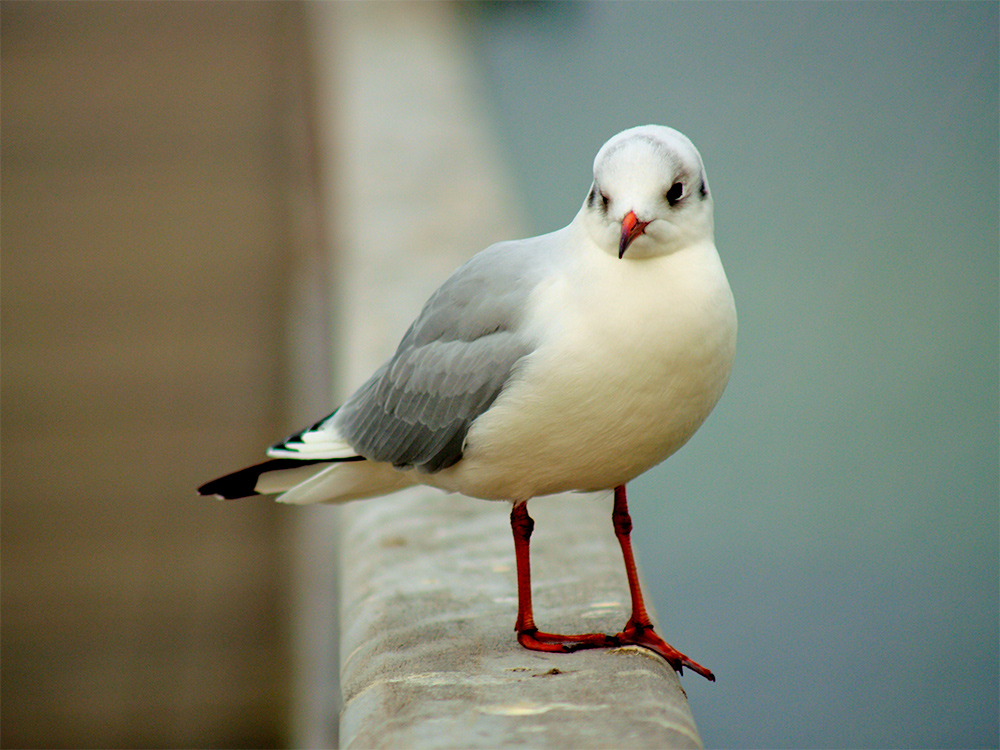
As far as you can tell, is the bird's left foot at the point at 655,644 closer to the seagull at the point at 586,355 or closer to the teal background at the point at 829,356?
the seagull at the point at 586,355

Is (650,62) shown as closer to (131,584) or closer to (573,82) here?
(573,82)

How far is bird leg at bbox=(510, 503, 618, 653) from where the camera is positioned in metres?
1.80

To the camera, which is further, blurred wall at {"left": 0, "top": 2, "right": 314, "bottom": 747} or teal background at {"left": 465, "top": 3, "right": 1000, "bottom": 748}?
teal background at {"left": 465, "top": 3, "right": 1000, "bottom": 748}

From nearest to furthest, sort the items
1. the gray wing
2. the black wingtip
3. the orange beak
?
the orange beak → the gray wing → the black wingtip

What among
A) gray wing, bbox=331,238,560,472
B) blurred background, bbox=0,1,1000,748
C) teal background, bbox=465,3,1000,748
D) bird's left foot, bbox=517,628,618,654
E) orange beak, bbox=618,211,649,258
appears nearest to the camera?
orange beak, bbox=618,211,649,258

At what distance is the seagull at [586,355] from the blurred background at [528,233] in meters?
0.79

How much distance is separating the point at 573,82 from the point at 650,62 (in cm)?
57

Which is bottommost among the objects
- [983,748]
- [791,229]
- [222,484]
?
[983,748]

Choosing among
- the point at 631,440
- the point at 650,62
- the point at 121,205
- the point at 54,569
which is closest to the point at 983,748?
the point at 631,440

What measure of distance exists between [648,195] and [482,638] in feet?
2.62

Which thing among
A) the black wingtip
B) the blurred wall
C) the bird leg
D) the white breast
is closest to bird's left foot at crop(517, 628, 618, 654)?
the bird leg

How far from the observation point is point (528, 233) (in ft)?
12.2

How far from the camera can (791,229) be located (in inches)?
235

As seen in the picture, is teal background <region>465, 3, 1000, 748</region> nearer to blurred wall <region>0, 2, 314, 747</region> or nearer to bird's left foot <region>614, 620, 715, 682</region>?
bird's left foot <region>614, 620, 715, 682</region>
